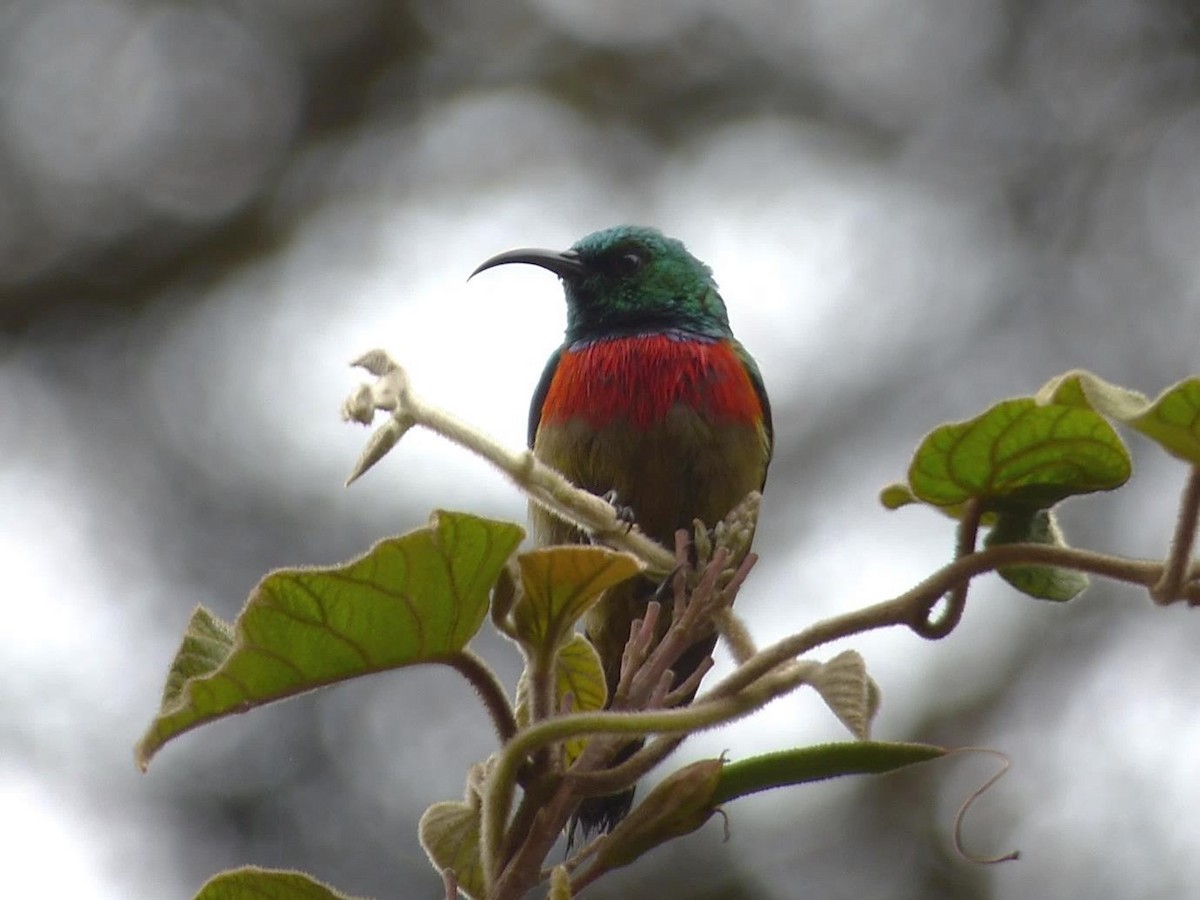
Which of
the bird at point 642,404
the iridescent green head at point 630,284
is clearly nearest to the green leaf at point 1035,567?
the bird at point 642,404

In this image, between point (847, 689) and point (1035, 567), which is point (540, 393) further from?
point (847, 689)

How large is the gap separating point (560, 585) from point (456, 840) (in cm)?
29

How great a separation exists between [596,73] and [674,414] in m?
7.89

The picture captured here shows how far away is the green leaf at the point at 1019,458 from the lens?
159cm

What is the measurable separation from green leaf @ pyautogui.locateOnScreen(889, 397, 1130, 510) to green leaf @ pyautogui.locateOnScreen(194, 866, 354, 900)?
28.8 inches

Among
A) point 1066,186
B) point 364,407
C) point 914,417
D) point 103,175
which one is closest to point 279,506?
point 103,175

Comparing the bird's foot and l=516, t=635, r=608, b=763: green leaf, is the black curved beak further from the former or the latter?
l=516, t=635, r=608, b=763: green leaf

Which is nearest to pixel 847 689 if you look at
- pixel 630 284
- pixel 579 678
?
pixel 579 678

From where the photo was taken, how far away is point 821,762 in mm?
1418

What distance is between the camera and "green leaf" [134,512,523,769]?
4.75ft

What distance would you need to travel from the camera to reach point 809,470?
31.0ft

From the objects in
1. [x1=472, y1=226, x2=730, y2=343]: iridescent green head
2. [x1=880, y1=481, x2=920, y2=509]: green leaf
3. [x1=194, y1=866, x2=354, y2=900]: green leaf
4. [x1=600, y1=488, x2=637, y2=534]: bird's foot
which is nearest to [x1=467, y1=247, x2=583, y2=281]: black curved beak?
[x1=472, y1=226, x2=730, y2=343]: iridescent green head

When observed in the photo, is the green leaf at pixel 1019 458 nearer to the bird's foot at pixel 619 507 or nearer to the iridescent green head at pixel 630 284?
the bird's foot at pixel 619 507

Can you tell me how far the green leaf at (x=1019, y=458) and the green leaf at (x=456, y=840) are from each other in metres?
0.58
